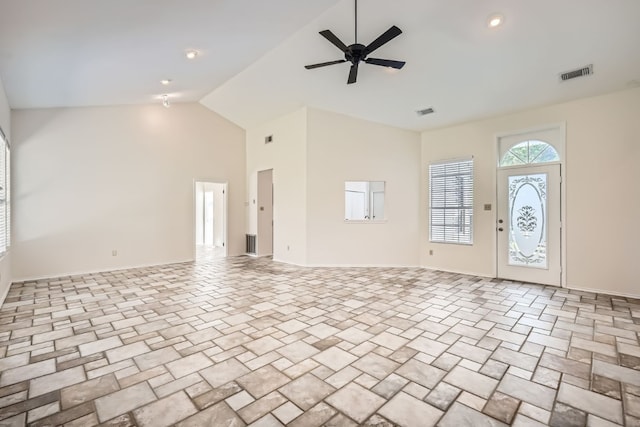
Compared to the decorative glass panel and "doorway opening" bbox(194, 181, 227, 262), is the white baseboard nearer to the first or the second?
"doorway opening" bbox(194, 181, 227, 262)

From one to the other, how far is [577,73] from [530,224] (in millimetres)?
2284

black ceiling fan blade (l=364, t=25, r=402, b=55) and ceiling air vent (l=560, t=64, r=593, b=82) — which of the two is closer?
black ceiling fan blade (l=364, t=25, r=402, b=55)

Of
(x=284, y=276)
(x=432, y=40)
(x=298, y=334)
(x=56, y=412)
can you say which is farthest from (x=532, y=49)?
(x=56, y=412)

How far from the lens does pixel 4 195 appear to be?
4598mm

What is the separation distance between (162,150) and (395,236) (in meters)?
5.23

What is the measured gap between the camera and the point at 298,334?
306cm

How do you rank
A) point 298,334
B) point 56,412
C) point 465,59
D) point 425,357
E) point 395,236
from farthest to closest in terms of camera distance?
point 395,236, point 465,59, point 298,334, point 425,357, point 56,412

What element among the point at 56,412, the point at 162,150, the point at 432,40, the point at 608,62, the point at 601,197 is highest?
the point at 432,40

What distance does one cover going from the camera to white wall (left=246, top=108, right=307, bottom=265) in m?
6.55

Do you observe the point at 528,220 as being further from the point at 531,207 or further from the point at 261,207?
the point at 261,207

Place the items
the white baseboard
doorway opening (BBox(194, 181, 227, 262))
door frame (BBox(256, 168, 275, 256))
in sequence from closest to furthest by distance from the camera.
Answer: the white baseboard
door frame (BBox(256, 168, 275, 256))
doorway opening (BBox(194, 181, 227, 262))

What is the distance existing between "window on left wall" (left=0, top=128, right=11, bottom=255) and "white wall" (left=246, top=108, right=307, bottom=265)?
14.5 ft

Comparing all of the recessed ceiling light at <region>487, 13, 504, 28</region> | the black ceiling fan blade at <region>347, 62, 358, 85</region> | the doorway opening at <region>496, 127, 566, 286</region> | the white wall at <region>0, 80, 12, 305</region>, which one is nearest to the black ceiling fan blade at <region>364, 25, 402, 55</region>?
the black ceiling fan blade at <region>347, 62, 358, 85</region>

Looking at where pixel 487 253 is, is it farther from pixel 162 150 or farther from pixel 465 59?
pixel 162 150
